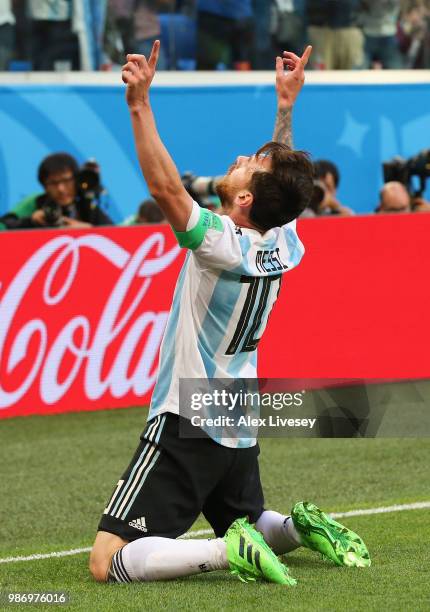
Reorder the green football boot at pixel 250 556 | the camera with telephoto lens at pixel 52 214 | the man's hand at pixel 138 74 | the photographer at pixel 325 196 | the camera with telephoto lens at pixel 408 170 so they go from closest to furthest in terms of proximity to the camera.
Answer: the man's hand at pixel 138 74
the green football boot at pixel 250 556
the camera with telephoto lens at pixel 52 214
the photographer at pixel 325 196
the camera with telephoto lens at pixel 408 170

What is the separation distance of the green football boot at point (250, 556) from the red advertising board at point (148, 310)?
16.8ft

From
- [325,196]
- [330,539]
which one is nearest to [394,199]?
[325,196]

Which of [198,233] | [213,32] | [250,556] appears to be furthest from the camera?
[213,32]

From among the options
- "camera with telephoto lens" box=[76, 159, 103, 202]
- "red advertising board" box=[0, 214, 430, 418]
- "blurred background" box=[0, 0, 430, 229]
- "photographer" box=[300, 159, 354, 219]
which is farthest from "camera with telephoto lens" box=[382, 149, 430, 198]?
"camera with telephoto lens" box=[76, 159, 103, 202]

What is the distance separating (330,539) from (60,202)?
6480mm

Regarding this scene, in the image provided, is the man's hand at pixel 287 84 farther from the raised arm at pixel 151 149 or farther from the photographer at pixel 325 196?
the photographer at pixel 325 196

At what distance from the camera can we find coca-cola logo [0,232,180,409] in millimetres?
9961

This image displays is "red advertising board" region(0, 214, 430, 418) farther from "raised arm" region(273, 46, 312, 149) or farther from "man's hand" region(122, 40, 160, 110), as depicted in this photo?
"man's hand" region(122, 40, 160, 110)

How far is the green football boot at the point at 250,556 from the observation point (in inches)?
195

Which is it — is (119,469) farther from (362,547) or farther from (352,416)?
(362,547)

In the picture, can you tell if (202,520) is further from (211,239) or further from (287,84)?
(211,239)

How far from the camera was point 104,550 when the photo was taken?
5.18 m

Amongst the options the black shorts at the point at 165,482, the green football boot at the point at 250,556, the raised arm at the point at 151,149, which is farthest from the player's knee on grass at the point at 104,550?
the raised arm at the point at 151,149

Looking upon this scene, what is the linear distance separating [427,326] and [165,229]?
2.42m
